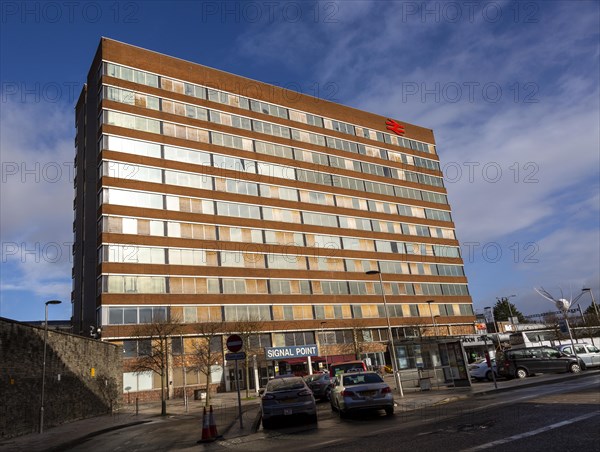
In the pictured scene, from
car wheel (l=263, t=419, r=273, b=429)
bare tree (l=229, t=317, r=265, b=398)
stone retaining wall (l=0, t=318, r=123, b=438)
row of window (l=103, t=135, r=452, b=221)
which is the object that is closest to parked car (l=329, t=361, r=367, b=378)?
car wheel (l=263, t=419, r=273, b=429)

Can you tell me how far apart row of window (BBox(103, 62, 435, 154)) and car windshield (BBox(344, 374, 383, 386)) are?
50.3 metres

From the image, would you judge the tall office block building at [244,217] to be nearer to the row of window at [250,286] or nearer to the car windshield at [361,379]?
the row of window at [250,286]

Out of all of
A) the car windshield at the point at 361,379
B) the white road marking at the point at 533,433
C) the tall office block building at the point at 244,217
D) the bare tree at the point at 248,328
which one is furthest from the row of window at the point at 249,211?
the white road marking at the point at 533,433

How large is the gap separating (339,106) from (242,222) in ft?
96.9

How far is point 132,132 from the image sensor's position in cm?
5325

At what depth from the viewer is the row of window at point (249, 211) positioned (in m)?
50.7

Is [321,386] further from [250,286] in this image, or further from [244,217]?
[244,217]

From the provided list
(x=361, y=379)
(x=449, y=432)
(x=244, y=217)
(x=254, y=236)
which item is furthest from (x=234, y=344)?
(x=244, y=217)

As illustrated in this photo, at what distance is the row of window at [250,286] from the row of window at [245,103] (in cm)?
2452

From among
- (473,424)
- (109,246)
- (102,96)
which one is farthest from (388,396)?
(102,96)

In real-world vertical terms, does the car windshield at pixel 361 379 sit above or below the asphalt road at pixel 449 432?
above

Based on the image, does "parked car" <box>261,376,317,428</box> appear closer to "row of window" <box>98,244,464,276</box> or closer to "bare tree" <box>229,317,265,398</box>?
"bare tree" <box>229,317,265,398</box>

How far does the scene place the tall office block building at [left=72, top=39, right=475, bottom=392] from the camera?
166ft

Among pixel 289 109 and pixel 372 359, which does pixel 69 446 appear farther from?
pixel 289 109
